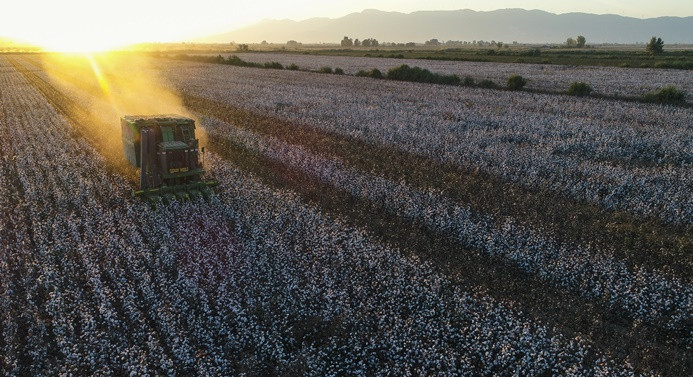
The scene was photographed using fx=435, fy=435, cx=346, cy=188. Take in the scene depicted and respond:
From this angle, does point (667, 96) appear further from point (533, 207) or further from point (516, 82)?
point (533, 207)

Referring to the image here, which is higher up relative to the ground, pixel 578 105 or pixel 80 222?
pixel 578 105

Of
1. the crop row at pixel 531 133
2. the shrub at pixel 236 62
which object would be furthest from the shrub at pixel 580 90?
the shrub at pixel 236 62

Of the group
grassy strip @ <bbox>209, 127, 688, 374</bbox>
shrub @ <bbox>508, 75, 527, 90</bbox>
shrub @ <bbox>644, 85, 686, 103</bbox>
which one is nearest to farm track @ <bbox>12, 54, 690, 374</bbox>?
grassy strip @ <bbox>209, 127, 688, 374</bbox>

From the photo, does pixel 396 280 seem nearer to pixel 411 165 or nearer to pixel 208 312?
pixel 208 312

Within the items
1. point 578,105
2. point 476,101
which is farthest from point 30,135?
point 578,105

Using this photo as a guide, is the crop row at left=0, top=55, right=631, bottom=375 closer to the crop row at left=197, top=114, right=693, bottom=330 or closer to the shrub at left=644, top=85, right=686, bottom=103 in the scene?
the crop row at left=197, top=114, right=693, bottom=330

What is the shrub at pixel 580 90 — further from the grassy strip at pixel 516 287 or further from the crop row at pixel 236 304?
the crop row at pixel 236 304

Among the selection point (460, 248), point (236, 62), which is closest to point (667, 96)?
point (460, 248)
